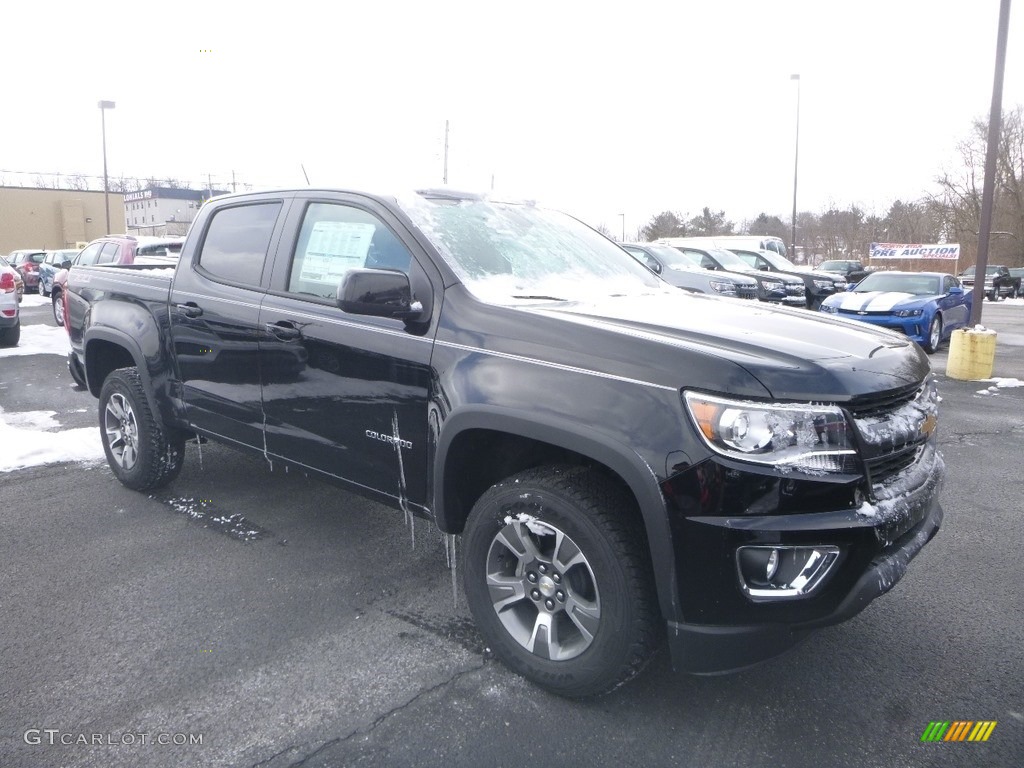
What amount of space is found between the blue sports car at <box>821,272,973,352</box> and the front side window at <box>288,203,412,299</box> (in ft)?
35.6

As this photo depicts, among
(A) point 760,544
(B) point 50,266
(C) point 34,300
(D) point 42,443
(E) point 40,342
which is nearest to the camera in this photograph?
(A) point 760,544

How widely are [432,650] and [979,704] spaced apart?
2006 millimetres

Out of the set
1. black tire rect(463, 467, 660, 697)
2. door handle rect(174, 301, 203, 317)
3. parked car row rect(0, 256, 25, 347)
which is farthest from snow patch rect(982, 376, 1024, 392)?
parked car row rect(0, 256, 25, 347)

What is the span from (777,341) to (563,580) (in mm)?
1095

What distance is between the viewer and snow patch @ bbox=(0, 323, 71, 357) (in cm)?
1173

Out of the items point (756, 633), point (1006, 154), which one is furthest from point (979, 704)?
point (1006, 154)

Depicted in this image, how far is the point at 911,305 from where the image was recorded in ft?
42.9

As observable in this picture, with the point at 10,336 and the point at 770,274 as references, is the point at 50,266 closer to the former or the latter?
the point at 10,336

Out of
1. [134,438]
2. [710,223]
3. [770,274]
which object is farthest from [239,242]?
[710,223]

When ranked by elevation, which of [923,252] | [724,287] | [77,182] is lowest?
[724,287]

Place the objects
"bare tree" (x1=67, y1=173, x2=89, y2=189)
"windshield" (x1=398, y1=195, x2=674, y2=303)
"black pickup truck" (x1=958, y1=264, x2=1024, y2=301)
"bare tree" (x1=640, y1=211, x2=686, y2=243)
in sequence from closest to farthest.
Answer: "windshield" (x1=398, y1=195, x2=674, y2=303)
"black pickup truck" (x1=958, y1=264, x2=1024, y2=301)
"bare tree" (x1=67, y1=173, x2=89, y2=189)
"bare tree" (x1=640, y1=211, x2=686, y2=243)

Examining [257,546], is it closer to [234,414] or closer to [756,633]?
[234,414]

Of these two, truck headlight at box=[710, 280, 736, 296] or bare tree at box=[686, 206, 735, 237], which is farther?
bare tree at box=[686, 206, 735, 237]

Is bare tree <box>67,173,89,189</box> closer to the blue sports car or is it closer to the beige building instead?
the beige building
